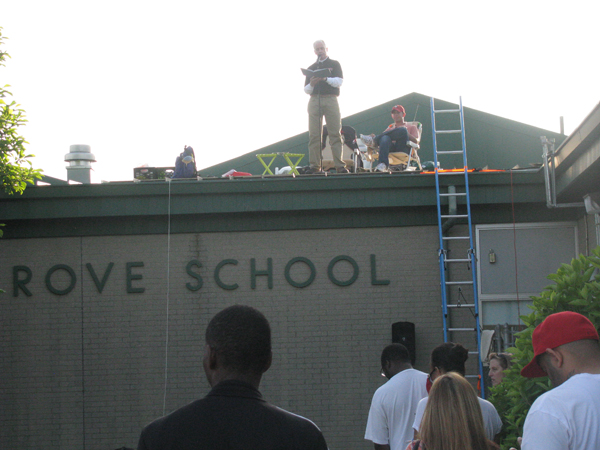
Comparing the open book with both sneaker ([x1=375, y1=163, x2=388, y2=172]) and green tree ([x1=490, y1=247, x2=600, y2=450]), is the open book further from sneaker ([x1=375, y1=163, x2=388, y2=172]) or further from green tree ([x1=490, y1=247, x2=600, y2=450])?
green tree ([x1=490, y1=247, x2=600, y2=450])

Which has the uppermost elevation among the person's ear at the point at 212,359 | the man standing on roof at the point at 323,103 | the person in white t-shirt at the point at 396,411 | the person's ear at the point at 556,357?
the man standing on roof at the point at 323,103

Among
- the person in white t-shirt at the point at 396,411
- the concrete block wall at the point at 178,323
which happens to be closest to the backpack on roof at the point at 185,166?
the concrete block wall at the point at 178,323

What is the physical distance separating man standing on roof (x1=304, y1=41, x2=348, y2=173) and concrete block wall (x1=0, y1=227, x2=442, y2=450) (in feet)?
4.73

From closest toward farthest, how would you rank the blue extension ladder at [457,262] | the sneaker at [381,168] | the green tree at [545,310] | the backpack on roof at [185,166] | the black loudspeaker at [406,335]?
the green tree at [545,310] → the blue extension ladder at [457,262] → the black loudspeaker at [406,335] → the sneaker at [381,168] → the backpack on roof at [185,166]

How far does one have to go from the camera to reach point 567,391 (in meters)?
2.98

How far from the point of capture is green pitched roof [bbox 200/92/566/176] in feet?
60.0

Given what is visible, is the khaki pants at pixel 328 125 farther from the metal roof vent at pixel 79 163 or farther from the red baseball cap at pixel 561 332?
the red baseball cap at pixel 561 332

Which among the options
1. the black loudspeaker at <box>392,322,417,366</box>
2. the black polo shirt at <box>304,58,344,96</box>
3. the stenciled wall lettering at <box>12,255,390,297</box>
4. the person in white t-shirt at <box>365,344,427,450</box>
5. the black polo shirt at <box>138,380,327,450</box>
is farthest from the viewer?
the black polo shirt at <box>304,58,344,96</box>

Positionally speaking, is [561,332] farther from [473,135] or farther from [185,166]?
[473,135]

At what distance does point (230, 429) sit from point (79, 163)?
10.6 metres

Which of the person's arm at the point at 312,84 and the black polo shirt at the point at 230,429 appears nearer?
the black polo shirt at the point at 230,429

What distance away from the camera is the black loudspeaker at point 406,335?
31.3ft

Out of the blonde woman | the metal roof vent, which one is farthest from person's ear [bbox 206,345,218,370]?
the metal roof vent

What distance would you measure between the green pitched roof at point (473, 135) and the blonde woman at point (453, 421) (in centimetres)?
1530
